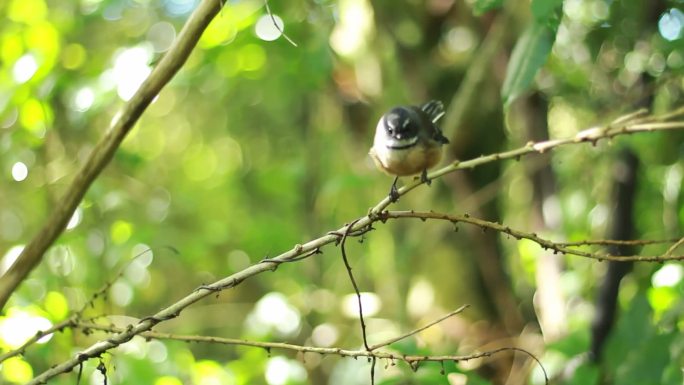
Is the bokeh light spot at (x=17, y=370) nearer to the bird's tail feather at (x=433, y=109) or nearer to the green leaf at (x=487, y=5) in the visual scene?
the bird's tail feather at (x=433, y=109)

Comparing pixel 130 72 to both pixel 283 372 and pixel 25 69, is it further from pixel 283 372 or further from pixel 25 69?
pixel 283 372

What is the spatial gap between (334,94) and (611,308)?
1755mm

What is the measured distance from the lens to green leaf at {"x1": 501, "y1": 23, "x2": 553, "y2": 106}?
1.89m

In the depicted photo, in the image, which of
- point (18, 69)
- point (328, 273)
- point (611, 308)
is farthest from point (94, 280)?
point (611, 308)

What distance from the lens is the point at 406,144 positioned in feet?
7.95

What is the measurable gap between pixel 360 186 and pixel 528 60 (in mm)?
1292

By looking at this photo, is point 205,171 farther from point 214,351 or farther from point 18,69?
point 18,69

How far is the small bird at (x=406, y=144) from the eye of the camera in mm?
2396

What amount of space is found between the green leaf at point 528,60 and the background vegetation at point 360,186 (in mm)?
25

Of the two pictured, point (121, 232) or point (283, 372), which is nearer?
point (283, 372)

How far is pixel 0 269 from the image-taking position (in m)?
3.00

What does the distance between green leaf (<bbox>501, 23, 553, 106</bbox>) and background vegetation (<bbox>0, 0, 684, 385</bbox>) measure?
0.03m

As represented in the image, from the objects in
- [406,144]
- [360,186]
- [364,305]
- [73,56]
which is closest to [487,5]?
[406,144]

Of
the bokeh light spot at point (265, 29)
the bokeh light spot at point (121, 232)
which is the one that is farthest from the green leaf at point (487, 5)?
the bokeh light spot at point (121, 232)
